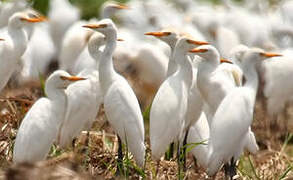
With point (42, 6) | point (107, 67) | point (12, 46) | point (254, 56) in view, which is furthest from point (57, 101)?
point (42, 6)

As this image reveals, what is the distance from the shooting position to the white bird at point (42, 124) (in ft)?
18.9

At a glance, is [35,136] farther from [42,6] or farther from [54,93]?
[42,6]

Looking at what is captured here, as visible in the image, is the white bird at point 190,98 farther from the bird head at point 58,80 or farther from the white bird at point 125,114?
the bird head at point 58,80

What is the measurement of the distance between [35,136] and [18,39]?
5.89 feet

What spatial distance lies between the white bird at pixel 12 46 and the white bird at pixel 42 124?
3.79ft

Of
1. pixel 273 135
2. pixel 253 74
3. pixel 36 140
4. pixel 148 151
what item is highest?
pixel 253 74

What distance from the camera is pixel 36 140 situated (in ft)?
19.0

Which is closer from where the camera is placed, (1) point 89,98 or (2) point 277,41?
(1) point 89,98

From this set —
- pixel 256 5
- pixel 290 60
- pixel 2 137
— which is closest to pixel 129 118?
pixel 2 137

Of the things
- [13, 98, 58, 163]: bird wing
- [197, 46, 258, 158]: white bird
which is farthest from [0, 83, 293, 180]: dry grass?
[197, 46, 258, 158]: white bird

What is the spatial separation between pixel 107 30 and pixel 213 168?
5.23 feet

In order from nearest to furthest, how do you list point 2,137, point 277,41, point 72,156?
point 72,156 → point 2,137 → point 277,41

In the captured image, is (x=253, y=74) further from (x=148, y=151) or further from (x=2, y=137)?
(x=2, y=137)

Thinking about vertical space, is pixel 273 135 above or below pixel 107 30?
below
